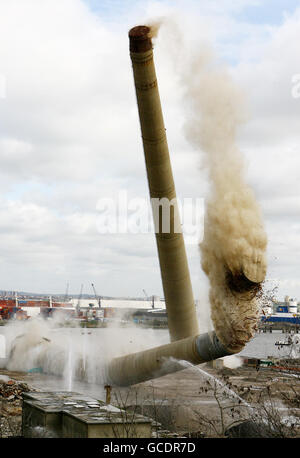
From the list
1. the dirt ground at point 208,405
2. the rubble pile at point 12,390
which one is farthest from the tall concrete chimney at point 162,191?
the rubble pile at point 12,390

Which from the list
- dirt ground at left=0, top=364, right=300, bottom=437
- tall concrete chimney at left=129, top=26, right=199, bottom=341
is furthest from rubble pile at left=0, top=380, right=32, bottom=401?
tall concrete chimney at left=129, top=26, right=199, bottom=341

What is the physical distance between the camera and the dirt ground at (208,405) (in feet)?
55.4

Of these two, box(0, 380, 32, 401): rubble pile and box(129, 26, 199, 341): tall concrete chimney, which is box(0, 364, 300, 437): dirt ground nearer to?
box(0, 380, 32, 401): rubble pile

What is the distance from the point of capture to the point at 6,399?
91.6ft

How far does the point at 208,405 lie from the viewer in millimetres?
26922

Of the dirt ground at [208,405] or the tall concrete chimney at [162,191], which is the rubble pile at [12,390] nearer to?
the dirt ground at [208,405]

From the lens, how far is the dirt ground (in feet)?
55.4

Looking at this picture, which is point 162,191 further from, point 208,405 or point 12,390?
point 12,390

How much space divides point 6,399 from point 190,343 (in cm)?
1002

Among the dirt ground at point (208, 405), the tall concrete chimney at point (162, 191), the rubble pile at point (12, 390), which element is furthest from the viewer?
the rubble pile at point (12, 390)

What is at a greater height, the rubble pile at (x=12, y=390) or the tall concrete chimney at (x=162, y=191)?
the tall concrete chimney at (x=162, y=191)

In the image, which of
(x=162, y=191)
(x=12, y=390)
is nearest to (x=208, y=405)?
(x=162, y=191)

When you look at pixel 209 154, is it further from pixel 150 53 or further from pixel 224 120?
pixel 150 53
